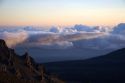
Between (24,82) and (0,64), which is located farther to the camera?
(0,64)

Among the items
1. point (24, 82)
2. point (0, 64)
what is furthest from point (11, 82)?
point (0, 64)

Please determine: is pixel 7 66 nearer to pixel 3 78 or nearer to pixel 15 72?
pixel 15 72

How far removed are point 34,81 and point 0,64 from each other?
14.9 m

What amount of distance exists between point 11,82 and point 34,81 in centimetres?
4125

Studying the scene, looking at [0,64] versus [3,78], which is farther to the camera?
[0,64]

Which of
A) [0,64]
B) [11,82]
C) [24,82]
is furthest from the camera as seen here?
[0,64]

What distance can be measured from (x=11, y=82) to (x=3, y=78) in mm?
3415

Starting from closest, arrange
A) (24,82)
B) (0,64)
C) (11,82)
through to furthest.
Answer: (11,82) < (24,82) < (0,64)

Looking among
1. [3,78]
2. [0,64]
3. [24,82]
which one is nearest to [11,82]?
[3,78]

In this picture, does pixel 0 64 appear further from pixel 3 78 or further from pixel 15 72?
pixel 3 78

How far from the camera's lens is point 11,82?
495ft

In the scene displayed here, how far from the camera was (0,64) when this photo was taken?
18750cm

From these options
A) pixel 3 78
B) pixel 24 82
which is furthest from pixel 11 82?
pixel 24 82

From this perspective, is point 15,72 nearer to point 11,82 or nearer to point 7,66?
point 7,66
